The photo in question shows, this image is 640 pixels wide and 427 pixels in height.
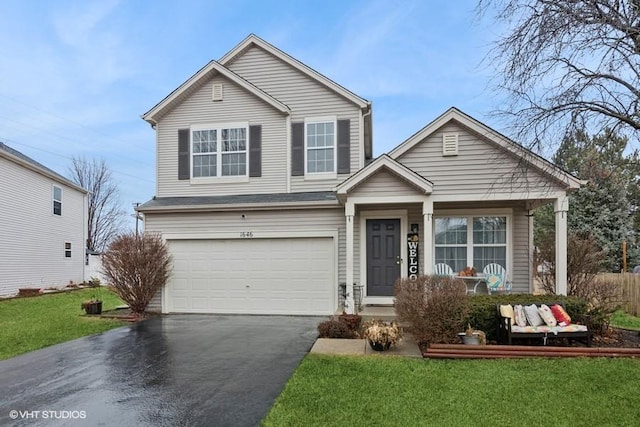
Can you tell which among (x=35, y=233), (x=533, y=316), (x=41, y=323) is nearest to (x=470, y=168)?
(x=533, y=316)

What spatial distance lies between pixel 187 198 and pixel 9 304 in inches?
341

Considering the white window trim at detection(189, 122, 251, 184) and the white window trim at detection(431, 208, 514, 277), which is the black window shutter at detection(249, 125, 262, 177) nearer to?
the white window trim at detection(189, 122, 251, 184)

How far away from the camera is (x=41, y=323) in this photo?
35.0ft

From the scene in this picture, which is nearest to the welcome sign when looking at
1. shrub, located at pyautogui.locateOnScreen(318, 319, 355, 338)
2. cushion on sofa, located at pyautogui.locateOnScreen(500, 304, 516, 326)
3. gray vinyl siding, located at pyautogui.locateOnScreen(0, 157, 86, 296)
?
shrub, located at pyautogui.locateOnScreen(318, 319, 355, 338)

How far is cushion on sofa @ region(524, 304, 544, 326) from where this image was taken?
7.13m

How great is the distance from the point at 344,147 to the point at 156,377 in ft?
26.6

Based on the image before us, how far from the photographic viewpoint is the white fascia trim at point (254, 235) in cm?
1134

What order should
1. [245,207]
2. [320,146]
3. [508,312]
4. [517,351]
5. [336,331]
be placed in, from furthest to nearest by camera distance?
[320,146] < [245,207] < [336,331] < [508,312] < [517,351]

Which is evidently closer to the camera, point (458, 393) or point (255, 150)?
point (458, 393)

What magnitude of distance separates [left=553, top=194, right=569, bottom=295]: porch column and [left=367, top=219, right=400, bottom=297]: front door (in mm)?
3801

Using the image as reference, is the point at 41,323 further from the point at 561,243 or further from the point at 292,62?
the point at 561,243

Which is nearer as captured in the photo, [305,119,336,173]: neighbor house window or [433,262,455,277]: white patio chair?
[433,262,455,277]: white patio chair

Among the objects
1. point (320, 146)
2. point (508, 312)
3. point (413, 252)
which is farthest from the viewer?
point (320, 146)

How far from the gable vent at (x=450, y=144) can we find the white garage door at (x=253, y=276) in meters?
3.99
